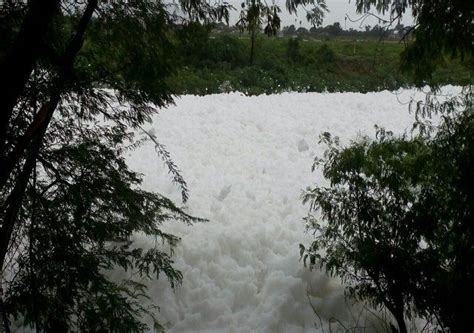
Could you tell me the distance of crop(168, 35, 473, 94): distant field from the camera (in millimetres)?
20375

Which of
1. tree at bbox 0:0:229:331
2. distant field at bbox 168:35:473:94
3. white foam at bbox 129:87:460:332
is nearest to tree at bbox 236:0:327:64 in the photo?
tree at bbox 0:0:229:331

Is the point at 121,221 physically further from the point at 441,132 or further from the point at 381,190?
the point at 441,132

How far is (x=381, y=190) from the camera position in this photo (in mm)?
3594

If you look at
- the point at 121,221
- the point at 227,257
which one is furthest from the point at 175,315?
the point at 121,221

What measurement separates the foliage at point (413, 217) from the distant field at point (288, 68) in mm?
13368

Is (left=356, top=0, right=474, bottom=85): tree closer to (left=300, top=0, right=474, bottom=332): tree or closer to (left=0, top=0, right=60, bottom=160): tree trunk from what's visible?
(left=300, top=0, right=474, bottom=332): tree

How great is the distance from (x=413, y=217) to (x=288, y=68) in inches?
884

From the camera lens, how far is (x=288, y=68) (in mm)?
25031

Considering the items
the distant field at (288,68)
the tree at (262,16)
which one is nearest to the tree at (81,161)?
the tree at (262,16)

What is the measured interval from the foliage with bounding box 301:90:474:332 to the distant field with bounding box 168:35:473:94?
1337cm

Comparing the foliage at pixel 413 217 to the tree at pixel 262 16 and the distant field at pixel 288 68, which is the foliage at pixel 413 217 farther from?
the distant field at pixel 288 68

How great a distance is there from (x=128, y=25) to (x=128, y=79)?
361mm

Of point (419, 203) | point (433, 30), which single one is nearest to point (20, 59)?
point (433, 30)

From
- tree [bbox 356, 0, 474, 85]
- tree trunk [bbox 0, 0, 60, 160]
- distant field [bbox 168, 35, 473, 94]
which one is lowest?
tree trunk [bbox 0, 0, 60, 160]
